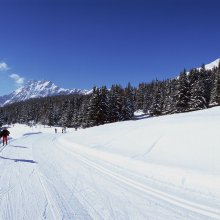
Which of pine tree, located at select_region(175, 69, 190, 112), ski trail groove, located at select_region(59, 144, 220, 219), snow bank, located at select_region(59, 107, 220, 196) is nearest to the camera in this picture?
ski trail groove, located at select_region(59, 144, 220, 219)

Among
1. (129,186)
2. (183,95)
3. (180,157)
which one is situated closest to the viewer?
(129,186)

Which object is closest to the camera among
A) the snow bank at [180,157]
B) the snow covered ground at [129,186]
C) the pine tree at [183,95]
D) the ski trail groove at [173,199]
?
the ski trail groove at [173,199]

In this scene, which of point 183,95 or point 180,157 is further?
point 183,95

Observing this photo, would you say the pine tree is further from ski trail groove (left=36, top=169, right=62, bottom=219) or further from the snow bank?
ski trail groove (left=36, top=169, right=62, bottom=219)

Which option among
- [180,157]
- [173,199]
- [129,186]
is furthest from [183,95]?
[173,199]

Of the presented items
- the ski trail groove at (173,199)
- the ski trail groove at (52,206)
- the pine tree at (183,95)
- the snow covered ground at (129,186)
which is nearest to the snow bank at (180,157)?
the snow covered ground at (129,186)

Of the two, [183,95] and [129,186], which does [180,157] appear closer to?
[129,186]

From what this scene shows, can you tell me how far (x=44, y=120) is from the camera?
431 feet

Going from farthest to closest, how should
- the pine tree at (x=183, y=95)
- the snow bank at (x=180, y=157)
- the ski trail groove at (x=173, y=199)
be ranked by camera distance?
the pine tree at (x=183, y=95)
the snow bank at (x=180, y=157)
the ski trail groove at (x=173, y=199)

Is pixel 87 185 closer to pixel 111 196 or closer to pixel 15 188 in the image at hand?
pixel 111 196

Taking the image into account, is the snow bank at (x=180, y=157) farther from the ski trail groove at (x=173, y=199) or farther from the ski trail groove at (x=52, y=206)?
the ski trail groove at (x=52, y=206)

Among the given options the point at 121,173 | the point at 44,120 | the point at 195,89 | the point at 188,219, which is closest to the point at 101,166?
the point at 121,173

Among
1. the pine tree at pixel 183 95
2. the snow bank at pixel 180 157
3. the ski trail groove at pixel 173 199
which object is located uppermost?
the pine tree at pixel 183 95

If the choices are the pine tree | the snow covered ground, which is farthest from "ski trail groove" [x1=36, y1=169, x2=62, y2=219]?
the pine tree
